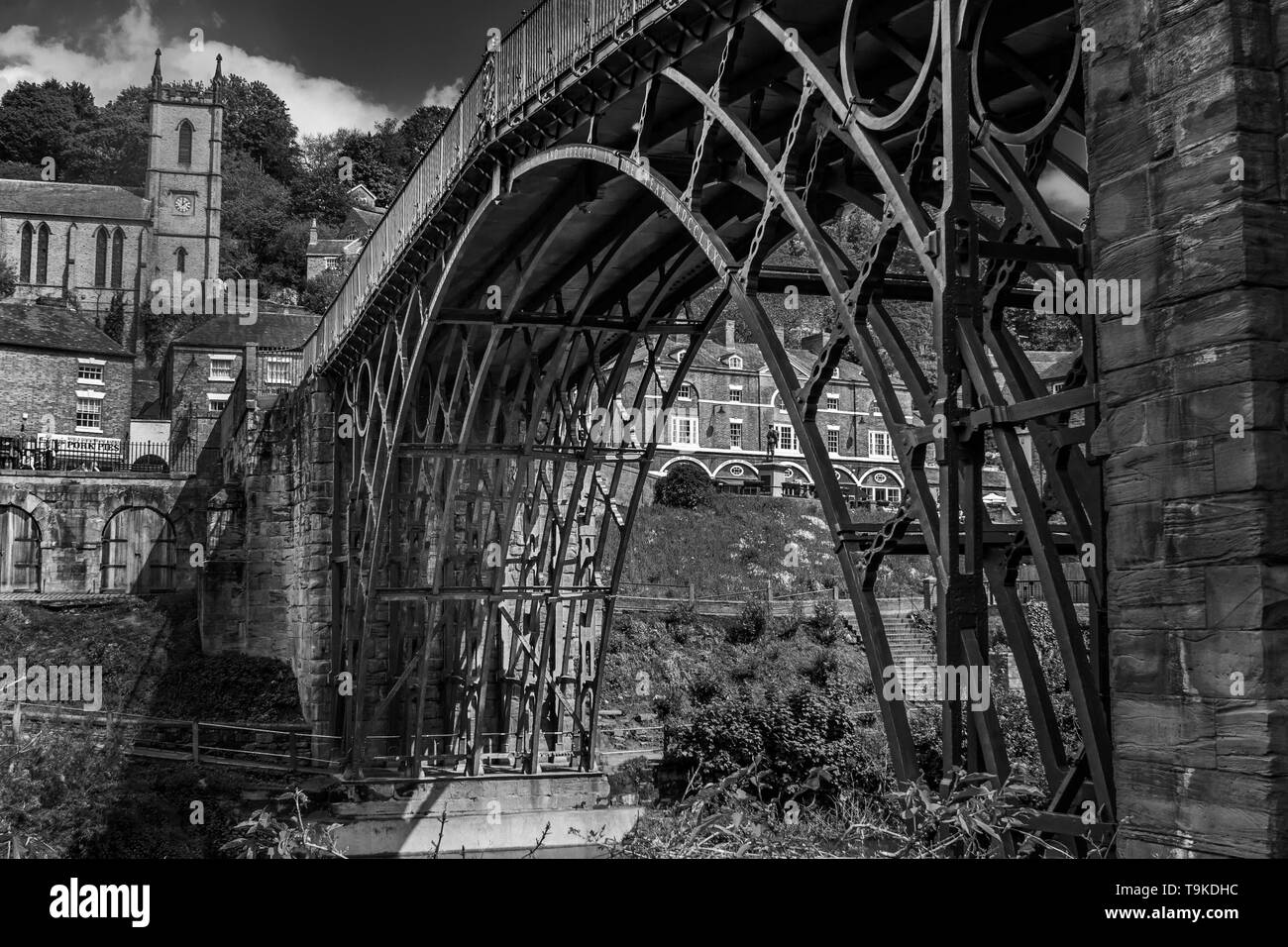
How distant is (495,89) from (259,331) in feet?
122

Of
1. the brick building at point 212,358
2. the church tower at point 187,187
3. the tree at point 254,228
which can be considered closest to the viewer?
the brick building at point 212,358

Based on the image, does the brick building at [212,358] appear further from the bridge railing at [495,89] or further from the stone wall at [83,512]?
the bridge railing at [495,89]

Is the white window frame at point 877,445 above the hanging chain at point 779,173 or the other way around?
above

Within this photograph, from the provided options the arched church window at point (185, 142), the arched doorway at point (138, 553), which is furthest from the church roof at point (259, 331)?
the arched church window at point (185, 142)

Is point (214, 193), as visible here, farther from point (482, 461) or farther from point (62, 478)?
point (482, 461)

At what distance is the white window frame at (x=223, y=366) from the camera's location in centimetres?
5547

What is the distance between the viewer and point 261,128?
9394 cm

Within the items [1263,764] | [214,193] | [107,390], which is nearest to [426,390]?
[1263,764]

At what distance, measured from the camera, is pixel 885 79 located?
42.3 feet

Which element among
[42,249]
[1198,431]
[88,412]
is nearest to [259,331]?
[88,412]

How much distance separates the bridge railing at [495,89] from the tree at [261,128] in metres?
70.6

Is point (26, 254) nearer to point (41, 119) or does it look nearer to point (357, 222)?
point (41, 119)
